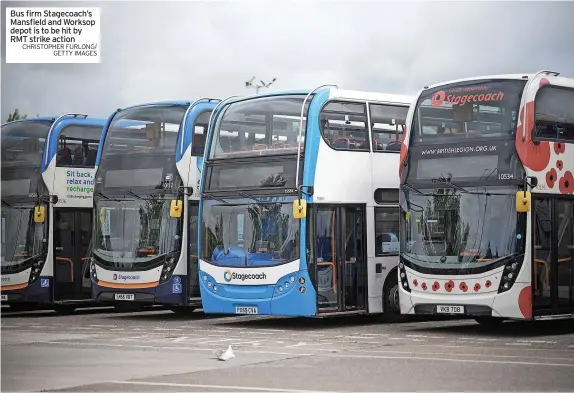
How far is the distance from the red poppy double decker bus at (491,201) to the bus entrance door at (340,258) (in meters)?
1.41

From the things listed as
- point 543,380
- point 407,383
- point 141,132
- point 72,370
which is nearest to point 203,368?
point 72,370

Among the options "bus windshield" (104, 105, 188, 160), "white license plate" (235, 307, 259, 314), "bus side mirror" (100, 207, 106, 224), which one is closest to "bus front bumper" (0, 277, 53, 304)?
"bus side mirror" (100, 207, 106, 224)

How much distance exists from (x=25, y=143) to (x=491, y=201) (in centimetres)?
1119

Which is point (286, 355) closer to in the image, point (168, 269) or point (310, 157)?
point (310, 157)

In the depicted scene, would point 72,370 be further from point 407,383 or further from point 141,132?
point 141,132

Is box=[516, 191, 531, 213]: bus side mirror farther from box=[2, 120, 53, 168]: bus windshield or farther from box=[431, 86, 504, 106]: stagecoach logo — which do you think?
box=[2, 120, 53, 168]: bus windshield

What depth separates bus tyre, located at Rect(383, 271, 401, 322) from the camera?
75.7 ft

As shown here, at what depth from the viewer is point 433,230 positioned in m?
20.6

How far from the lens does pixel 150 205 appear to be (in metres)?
24.8

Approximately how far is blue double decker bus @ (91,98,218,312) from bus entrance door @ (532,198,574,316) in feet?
24.4

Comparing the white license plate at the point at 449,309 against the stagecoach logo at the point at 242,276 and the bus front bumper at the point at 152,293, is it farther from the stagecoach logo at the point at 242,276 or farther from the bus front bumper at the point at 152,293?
the bus front bumper at the point at 152,293

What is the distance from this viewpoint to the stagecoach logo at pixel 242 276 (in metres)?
21.8

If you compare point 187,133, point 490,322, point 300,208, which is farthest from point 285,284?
point 187,133

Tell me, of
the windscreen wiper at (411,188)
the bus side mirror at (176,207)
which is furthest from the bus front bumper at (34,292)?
the windscreen wiper at (411,188)
